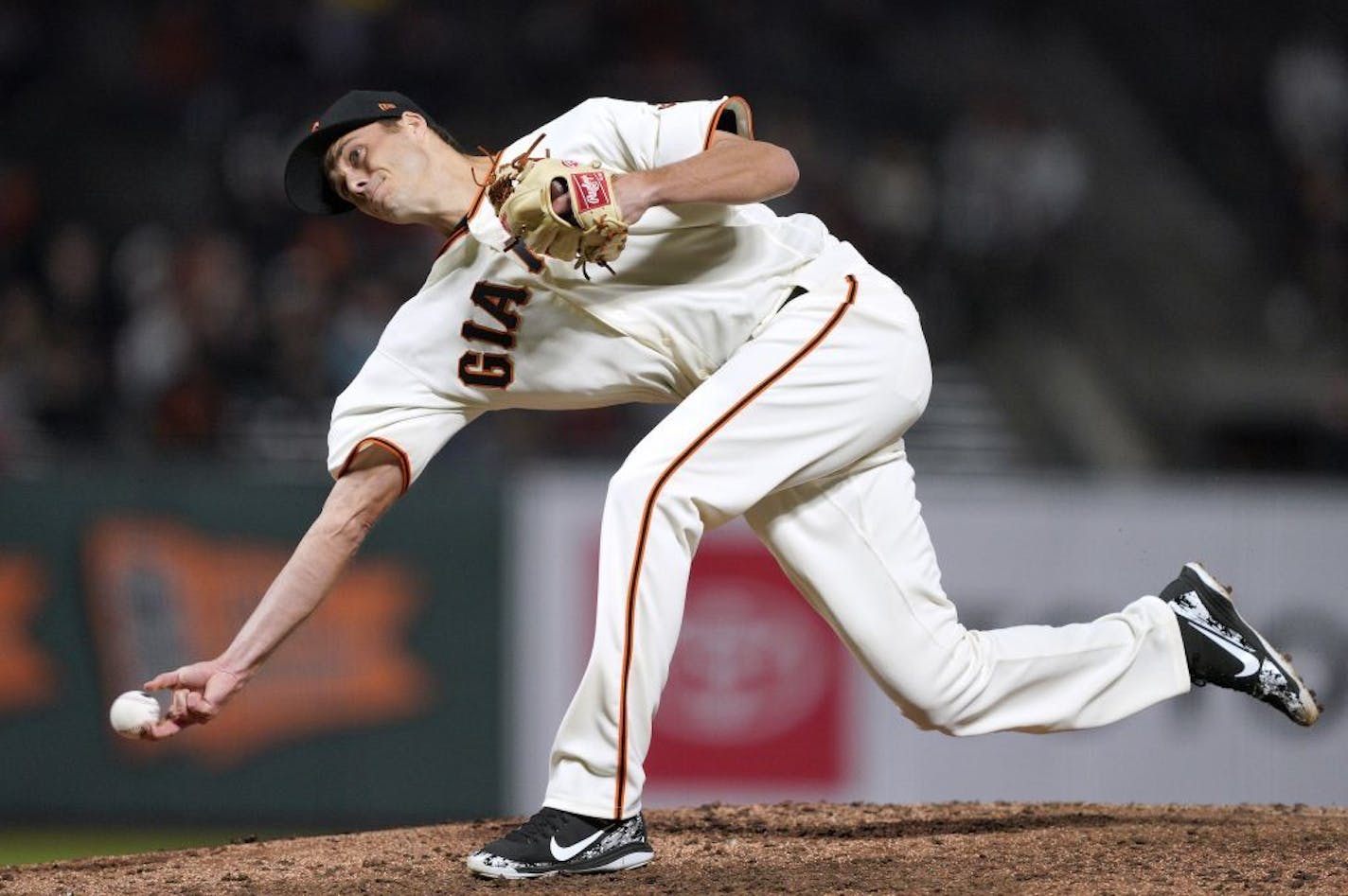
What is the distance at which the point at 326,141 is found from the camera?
154 inches

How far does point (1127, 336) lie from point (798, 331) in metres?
7.10

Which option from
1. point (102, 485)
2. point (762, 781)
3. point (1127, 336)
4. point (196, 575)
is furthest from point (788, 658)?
point (1127, 336)

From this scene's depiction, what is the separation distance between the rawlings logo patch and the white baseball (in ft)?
4.38

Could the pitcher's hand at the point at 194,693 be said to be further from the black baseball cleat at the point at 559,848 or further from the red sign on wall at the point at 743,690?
the red sign on wall at the point at 743,690

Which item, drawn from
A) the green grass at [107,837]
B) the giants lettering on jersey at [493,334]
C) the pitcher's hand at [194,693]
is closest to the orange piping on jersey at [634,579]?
the giants lettering on jersey at [493,334]

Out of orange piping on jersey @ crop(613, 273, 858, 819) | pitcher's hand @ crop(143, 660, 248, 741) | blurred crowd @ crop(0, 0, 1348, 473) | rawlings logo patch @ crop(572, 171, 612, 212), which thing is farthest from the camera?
blurred crowd @ crop(0, 0, 1348, 473)

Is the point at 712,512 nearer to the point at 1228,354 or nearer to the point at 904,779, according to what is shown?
the point at 904,779

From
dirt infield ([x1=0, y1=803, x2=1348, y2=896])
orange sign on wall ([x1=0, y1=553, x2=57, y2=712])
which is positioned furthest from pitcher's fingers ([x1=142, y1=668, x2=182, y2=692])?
orange sign on wall ([x1=0, y1=553, x2=57, y2=712])

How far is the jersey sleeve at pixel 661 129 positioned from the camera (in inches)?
150

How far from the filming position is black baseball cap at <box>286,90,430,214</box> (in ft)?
12.7

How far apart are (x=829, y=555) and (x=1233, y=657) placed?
1040mm

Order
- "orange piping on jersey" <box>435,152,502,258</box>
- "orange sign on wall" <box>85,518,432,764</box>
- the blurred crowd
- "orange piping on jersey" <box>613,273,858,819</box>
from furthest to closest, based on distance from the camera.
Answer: the blurred crowd, "orange sign on wall" <box>85,518,432,764</box>, "orange piping on jersey" <box>435,152,502,258</box>, "orange piping on jersey" <box>613,273,858,819</box>

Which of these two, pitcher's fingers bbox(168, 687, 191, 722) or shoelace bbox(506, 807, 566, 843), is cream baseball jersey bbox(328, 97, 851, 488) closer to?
pitcher's fingers bbox(168, 687, 191, 722)

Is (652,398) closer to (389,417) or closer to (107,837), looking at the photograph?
(389,417)
